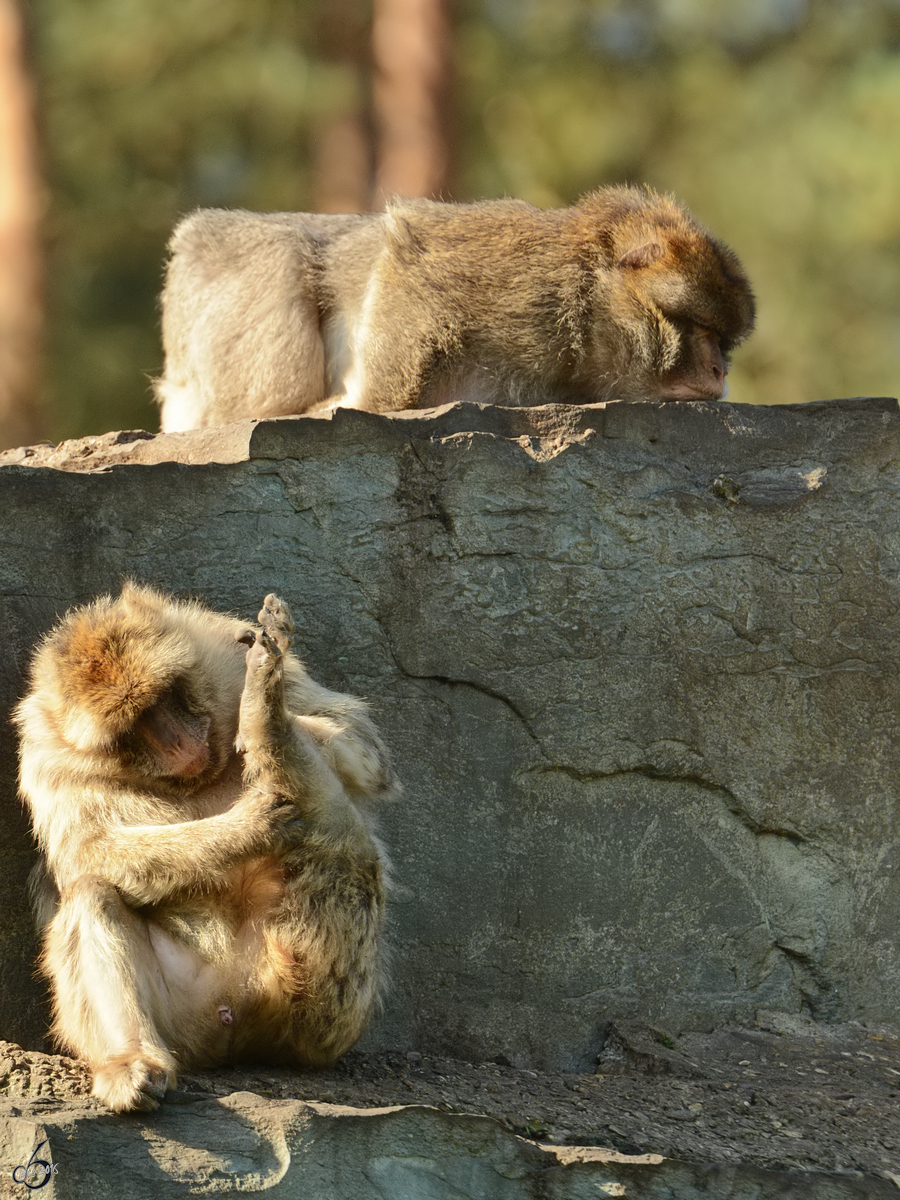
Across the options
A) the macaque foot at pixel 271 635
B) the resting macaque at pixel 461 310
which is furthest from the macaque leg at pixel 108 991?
the resting macaque at pixel 461 310

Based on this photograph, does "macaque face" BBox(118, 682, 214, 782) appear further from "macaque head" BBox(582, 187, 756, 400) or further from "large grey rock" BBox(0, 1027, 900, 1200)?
"macaque head" BBox(582, 187, 756, 400)

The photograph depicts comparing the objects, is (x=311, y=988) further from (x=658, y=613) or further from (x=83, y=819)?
(x=658, y=613)

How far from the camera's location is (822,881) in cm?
462

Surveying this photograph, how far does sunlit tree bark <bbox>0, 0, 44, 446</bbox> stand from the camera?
944cm

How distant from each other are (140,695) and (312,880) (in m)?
0.61

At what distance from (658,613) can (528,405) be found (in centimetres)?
112

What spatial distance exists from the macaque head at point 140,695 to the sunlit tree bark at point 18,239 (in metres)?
5.98

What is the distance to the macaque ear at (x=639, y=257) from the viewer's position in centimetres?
550

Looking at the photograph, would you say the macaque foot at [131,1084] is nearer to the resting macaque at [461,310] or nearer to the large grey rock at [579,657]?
the large grey rock at [579,657]

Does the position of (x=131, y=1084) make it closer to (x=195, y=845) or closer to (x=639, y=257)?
(x=195, y=845)

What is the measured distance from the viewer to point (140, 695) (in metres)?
3.54

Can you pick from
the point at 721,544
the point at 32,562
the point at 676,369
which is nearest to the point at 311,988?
the point at 32,562
